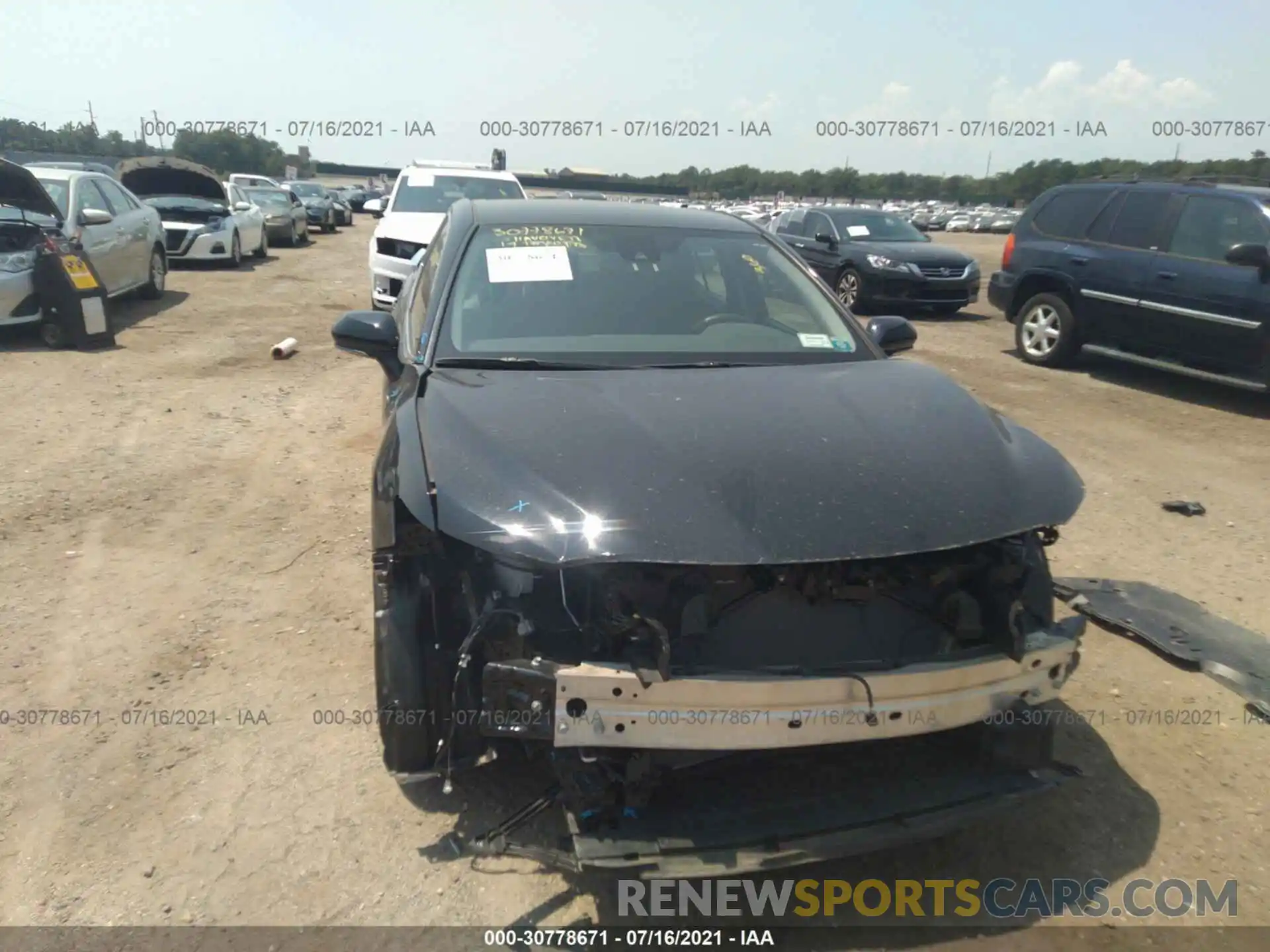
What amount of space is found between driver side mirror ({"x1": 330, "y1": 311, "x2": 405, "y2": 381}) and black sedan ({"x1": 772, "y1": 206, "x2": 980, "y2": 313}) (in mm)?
10015

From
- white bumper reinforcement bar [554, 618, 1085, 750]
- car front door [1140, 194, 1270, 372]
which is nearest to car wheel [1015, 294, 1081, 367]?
car front door [1140, 194, 1270, 372]

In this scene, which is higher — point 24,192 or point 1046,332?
point 24,192

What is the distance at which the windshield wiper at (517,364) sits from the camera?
336 centimetres

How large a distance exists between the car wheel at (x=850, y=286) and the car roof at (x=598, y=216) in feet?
28.9

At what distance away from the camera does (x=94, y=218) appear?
9891 millimetres

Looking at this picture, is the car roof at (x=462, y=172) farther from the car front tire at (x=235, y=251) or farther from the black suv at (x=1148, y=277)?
the black suv at (x=1148, y=277)

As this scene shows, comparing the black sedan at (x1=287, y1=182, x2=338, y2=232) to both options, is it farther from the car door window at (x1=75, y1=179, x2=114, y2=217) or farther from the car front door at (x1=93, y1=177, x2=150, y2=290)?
the car door window at (x1=75, y1=179, x2=114, y2=217)

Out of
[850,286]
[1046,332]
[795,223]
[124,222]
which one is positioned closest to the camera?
[1046,332]

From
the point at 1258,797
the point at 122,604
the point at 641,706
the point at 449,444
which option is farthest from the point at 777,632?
the point at 122,604

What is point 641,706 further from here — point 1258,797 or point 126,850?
point 1258,797

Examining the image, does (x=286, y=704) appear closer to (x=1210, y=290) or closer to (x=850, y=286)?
(x=1210, y=290)

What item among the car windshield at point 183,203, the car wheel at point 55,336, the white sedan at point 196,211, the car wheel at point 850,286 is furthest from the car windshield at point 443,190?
the car windshield at point 183,203

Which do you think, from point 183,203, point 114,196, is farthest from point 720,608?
point 183,203

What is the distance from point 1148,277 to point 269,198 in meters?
18.3
